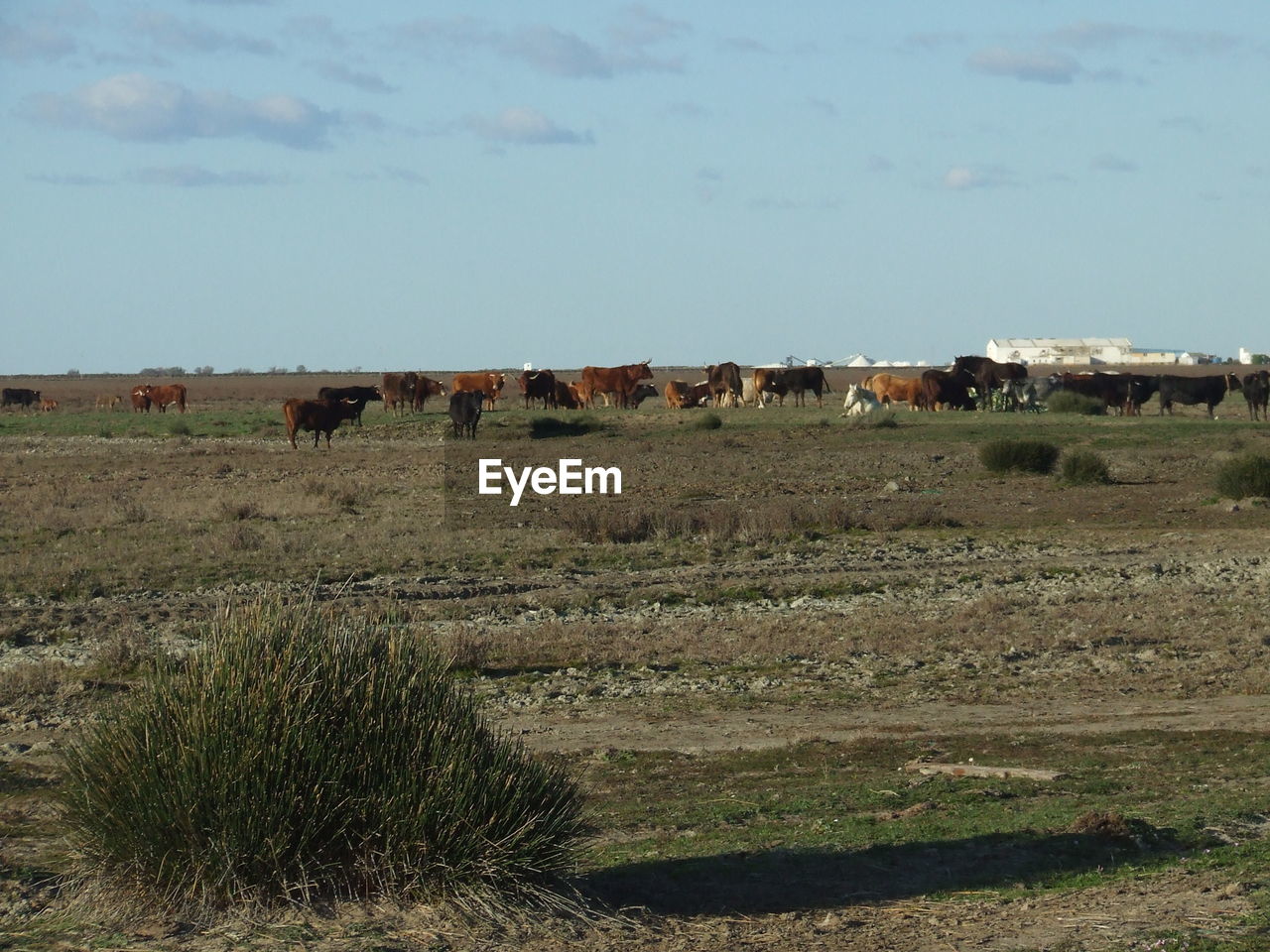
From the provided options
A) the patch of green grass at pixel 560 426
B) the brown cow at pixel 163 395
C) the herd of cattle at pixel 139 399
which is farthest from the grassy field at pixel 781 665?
the brown cow at pixel 163 395

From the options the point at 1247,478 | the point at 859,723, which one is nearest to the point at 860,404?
the point at 1247,478

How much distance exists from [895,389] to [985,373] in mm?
3299

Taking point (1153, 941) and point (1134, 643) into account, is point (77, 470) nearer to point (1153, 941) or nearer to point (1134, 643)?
point (1134, 643)

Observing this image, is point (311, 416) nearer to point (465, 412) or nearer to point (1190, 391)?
point (465, 412)

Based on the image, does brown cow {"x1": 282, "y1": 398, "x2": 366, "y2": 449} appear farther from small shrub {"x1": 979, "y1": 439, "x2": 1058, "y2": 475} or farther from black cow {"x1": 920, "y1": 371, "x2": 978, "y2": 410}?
black cow {"x1": 920, "y1": 371, "x2": 978, "y2": 410}

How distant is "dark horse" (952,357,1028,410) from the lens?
51.0 m

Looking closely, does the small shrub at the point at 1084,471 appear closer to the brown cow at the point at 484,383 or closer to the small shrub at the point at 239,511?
the small shrub at the point at 239,511

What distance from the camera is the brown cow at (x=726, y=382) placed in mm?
54653

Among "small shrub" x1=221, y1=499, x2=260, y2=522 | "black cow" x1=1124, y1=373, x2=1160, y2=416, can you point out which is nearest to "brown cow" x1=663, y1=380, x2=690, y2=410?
"black cow" x1=1124, y1=373, x2=1160, y2=416

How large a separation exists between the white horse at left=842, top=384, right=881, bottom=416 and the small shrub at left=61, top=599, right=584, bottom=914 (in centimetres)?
3763

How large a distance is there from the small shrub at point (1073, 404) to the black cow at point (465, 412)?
18035 mm

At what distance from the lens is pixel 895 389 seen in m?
53.9

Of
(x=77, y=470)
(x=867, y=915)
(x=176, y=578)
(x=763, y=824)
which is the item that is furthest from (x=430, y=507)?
(x=867, y=915)

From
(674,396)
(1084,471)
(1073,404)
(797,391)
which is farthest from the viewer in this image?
(674,396)
